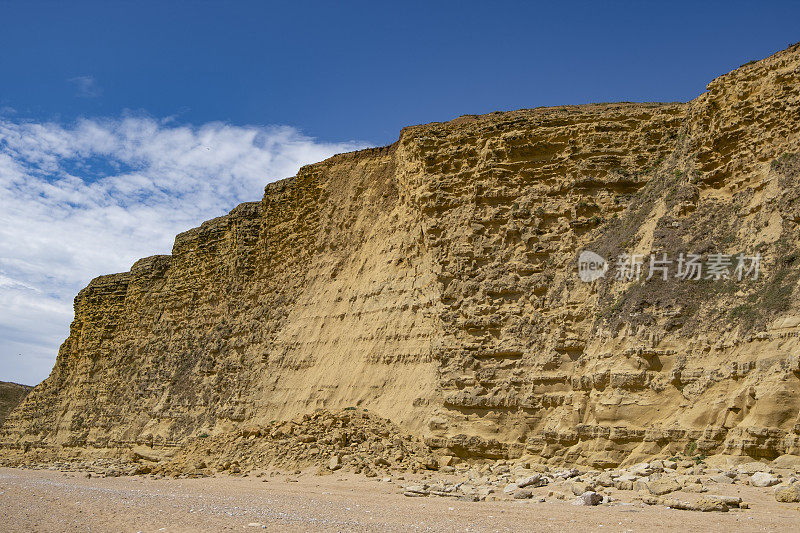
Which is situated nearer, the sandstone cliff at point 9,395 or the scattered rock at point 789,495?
the scattered rock at point 789,495

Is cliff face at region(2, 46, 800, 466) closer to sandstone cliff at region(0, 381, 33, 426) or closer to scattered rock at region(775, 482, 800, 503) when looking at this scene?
scattered rock at region(775, 482, 800, 503)

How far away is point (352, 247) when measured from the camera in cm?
2359

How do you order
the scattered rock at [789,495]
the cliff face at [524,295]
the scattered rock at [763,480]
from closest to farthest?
the scattered rock at [789,495] < the scattered rock at [763,480] < the cliff face at [524,295]

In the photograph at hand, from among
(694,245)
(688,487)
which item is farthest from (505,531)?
(694,245)

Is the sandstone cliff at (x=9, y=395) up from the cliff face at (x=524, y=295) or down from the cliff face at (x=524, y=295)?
down

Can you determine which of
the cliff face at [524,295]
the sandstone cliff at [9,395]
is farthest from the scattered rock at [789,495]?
the sandstone cliff at [9,395]

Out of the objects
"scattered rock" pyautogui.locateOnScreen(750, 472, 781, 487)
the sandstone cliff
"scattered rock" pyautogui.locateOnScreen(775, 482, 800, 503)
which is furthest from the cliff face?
the sandstone cliff

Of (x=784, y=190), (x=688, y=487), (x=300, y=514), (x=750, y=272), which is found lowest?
(x=300, y=514)

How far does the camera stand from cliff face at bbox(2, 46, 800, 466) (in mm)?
12891

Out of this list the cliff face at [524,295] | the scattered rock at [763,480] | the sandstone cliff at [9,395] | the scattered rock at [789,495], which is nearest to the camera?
the scattered rock at [789,495]

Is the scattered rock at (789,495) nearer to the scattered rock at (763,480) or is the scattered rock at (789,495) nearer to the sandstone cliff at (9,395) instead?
the scattered rock at (763,480)

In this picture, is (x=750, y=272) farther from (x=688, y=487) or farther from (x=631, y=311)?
(x=688, y=487)

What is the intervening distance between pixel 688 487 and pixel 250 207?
72.2 feet

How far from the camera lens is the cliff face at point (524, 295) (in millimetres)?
12891
